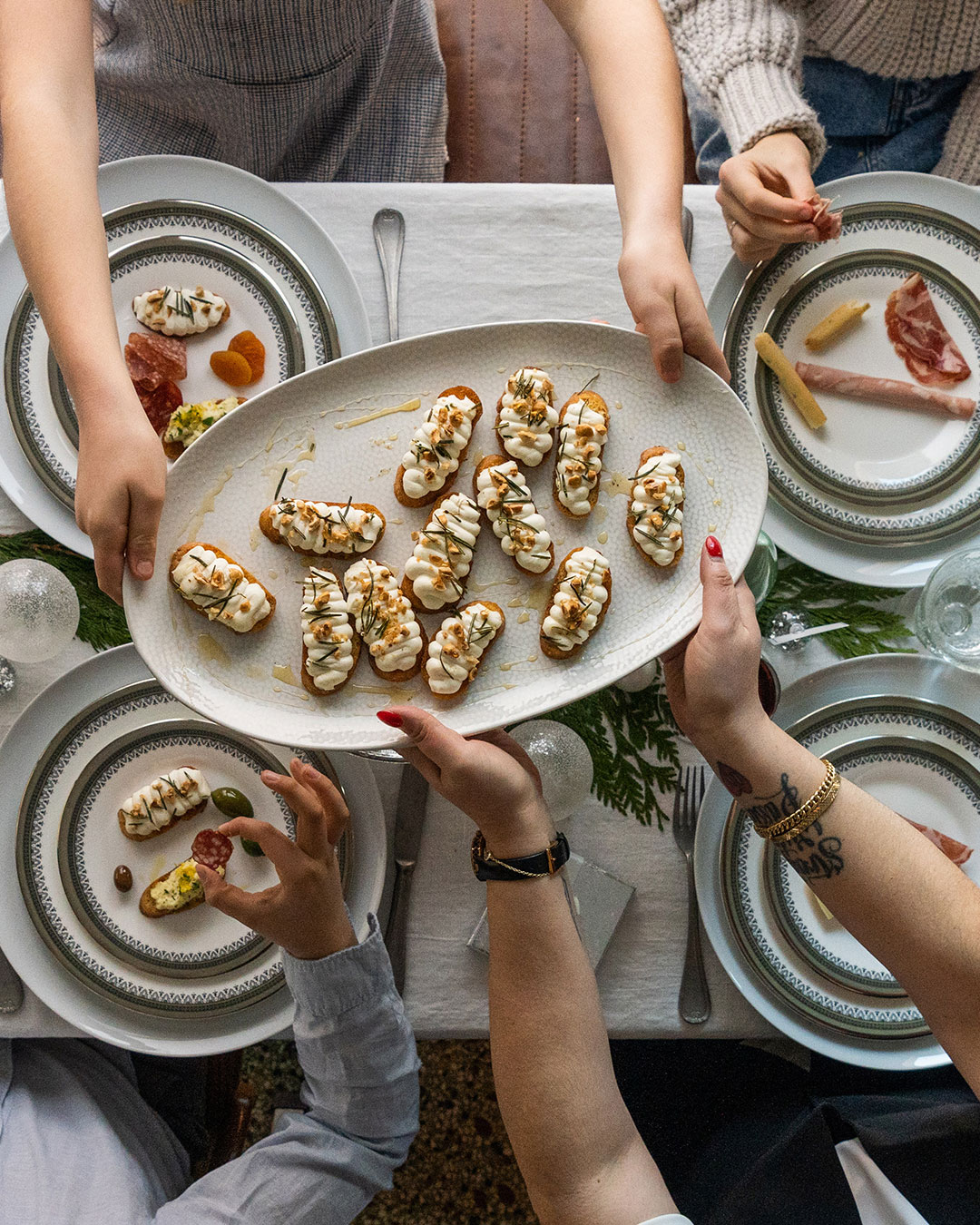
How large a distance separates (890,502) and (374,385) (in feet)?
2.94

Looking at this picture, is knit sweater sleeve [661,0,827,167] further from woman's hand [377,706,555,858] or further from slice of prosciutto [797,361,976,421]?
woman's hand [377,706,555,858]

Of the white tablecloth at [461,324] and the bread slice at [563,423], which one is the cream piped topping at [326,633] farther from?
the bread slice at [563,423]

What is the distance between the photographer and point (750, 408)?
5.15 feet

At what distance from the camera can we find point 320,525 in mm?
1420

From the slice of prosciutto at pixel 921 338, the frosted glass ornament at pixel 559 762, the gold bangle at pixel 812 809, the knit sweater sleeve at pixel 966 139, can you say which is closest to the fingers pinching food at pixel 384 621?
the frosted glass ornament at pixel 559 762

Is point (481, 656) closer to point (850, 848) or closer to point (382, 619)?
point (382, 619)

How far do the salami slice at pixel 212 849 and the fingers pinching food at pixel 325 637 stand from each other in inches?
11.5

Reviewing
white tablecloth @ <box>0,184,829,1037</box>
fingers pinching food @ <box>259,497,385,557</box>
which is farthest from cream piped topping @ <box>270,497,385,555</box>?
white tablecloth @ <box>0,184,829,1037</box>

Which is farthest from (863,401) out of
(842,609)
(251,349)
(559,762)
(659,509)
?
(251,349)

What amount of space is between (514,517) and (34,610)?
79 centimetres

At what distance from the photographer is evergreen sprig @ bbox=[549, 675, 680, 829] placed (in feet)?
5.11

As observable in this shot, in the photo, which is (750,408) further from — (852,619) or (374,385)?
(374,385)

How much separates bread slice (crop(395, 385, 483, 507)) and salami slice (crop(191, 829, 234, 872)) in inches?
24.3

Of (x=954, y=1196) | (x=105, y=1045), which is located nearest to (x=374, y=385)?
(x=105, y=1045)
